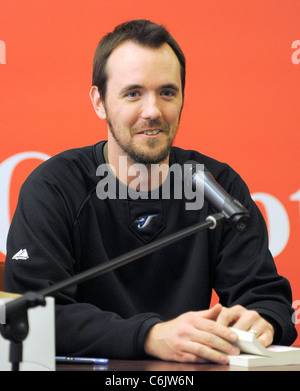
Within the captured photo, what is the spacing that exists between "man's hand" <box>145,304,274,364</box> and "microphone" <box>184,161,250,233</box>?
7.5 inches

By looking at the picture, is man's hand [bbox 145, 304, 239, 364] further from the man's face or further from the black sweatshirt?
the man's face

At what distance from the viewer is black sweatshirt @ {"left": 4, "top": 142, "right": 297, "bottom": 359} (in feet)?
4.69

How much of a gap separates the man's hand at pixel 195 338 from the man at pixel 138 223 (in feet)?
0.72

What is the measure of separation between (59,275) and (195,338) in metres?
0.37

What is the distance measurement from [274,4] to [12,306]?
170 cm

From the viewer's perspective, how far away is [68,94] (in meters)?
2.12

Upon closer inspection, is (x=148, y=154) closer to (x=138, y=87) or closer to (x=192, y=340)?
(x=138, y=87)

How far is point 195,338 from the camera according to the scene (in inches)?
44.4

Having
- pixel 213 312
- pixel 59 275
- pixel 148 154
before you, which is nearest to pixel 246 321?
pixel 213 312

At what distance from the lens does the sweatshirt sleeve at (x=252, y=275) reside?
1441 mm

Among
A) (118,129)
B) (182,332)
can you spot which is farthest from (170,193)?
(182,332)

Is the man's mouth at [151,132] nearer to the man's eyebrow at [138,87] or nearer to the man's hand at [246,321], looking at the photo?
the man's eyebrow at [138,87]

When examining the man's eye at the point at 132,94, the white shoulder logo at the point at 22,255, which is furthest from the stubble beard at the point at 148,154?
the white shoulder logo at the point at 22,255
